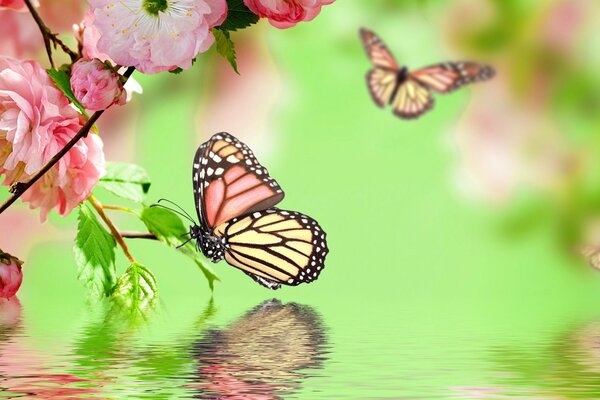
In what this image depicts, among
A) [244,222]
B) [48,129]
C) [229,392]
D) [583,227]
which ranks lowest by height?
[229,392]

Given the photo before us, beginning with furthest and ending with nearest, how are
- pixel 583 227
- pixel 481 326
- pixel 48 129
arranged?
1. pixel 583 227
2. pixel 481 326
3. pixel 48 129

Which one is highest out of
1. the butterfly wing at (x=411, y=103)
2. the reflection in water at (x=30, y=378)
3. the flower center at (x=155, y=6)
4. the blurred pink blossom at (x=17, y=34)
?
the butterfly wing at (x=411, y=103)

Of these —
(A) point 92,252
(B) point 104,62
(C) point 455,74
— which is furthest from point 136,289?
(C) point 455,74

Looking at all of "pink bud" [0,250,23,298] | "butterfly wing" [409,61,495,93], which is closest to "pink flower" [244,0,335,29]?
"pink bud" [0,250,23,298]

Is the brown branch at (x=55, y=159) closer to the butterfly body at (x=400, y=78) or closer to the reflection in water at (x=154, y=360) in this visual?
the reflection in water at (x=154, y=360)

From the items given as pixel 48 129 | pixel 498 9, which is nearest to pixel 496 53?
pixel 498 9

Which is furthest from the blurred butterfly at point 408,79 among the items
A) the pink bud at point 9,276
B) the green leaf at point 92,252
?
the pink bud at point 9,276

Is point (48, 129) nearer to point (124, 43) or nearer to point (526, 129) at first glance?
point (124, 43)
